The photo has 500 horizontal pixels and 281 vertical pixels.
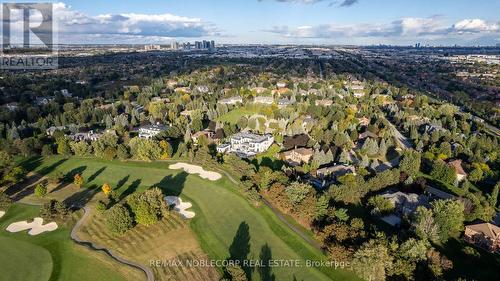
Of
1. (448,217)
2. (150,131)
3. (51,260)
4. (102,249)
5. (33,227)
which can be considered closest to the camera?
(51,260)

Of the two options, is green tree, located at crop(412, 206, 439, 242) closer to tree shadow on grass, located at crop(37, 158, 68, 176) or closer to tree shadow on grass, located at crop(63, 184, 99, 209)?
tree shadow on grass, located at crop(63, 184, 99, 209)

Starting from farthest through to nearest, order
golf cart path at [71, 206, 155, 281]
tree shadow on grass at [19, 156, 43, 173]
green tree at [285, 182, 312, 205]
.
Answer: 1. tree shadow on grass at [19, 156, 43, 173]
2. green tree at [285, 182, 312, 205]
3. golf cart path at [71, 206, 155, 281]

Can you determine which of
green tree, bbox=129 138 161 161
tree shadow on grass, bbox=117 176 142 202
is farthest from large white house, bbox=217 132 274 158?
tree shadow on grass, bbox=117 176 142 202

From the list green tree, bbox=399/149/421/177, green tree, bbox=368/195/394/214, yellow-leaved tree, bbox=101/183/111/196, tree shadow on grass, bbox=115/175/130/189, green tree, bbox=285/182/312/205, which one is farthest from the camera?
green tree, bbox=399/149/421/177

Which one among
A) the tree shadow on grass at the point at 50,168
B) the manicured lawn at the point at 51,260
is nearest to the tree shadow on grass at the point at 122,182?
the manicured lawn at the point at 51,260

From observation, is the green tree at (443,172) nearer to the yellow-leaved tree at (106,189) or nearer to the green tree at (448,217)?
the green tree at (448,217)

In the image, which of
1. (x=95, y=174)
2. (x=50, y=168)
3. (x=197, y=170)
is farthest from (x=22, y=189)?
(x=197, y=170)

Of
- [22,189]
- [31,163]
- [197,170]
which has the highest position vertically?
[197,170]

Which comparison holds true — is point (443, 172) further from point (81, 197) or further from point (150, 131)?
point (150, 131)
